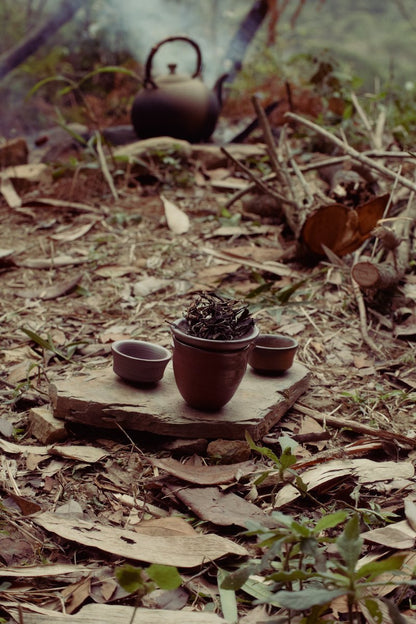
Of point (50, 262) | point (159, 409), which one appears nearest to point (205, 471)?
point (159, 409)

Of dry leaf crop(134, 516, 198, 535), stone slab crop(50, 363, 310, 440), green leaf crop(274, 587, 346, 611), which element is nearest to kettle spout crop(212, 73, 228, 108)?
stone slab crop(50, 363, 310, 440)

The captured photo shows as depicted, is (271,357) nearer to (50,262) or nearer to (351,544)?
(351,544)

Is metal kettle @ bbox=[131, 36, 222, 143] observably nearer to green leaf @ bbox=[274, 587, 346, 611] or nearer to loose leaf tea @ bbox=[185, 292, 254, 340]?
loose leaf tea @ bbox=[185, 292, 254, 340]

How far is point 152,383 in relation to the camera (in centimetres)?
208

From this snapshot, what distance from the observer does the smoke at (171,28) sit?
8.36 metres

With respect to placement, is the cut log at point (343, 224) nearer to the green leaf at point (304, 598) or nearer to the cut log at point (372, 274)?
the cut log at point (372, 274)

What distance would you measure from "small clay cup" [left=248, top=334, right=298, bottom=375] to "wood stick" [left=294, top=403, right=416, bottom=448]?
14 cm

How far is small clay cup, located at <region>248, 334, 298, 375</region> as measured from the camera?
220 centimetres

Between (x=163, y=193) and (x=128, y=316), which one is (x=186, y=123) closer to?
(x=163, y=193)

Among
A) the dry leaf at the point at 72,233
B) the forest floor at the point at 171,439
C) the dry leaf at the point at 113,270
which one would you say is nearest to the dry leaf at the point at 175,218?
the forest floor at the point at 171,439

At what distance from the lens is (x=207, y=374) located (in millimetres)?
1861

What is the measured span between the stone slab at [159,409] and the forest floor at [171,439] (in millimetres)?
45

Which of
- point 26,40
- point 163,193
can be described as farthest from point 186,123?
point 26,40

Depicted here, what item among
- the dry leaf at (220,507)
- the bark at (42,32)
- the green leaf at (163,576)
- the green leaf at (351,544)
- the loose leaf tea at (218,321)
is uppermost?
the bark at (42,32)
